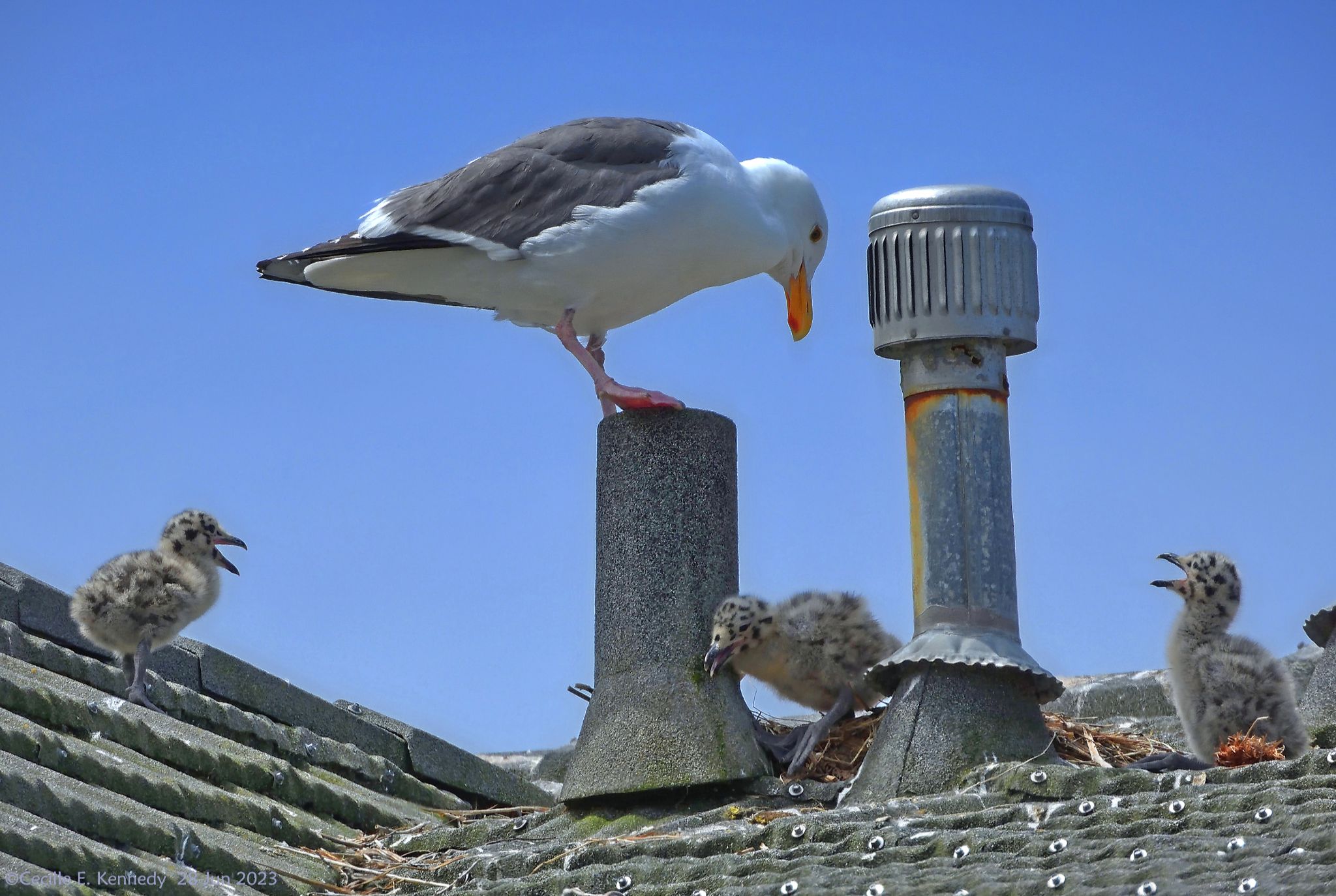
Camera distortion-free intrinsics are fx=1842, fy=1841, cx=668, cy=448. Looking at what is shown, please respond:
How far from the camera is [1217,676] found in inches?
290

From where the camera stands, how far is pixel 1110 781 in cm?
623

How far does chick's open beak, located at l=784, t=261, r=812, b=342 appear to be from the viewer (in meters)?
9.04

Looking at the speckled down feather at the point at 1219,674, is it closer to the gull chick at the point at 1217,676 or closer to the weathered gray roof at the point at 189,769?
the gull chick at the point at 1217,676

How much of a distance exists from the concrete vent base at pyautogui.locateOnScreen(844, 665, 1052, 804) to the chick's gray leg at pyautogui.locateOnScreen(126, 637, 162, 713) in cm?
341

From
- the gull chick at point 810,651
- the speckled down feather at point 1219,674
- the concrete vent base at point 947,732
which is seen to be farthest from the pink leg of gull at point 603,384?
the speckled down feather at point 1219,674

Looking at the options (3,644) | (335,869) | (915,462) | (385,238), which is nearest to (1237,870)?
(915,462)

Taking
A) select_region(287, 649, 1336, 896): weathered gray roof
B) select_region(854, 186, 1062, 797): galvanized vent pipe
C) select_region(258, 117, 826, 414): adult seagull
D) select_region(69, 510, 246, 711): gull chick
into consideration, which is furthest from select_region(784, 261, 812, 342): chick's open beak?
select_region(69, 510, 246, 711): gull chick

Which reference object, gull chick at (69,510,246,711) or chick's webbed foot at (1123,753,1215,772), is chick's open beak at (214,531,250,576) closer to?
gull chick at (69,510,246,711)

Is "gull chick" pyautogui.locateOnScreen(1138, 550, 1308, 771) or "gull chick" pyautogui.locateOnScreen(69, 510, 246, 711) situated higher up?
"gull chick" pyautogui.locateOnScreen(69, 510, 246, 711)

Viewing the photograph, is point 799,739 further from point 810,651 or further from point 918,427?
point 918,427

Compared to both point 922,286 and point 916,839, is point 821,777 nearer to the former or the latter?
point 916,839

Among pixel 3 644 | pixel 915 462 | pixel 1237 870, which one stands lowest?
pixel 1237 870

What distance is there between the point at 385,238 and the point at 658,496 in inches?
68.6

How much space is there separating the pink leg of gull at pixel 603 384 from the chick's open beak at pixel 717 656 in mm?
1040
